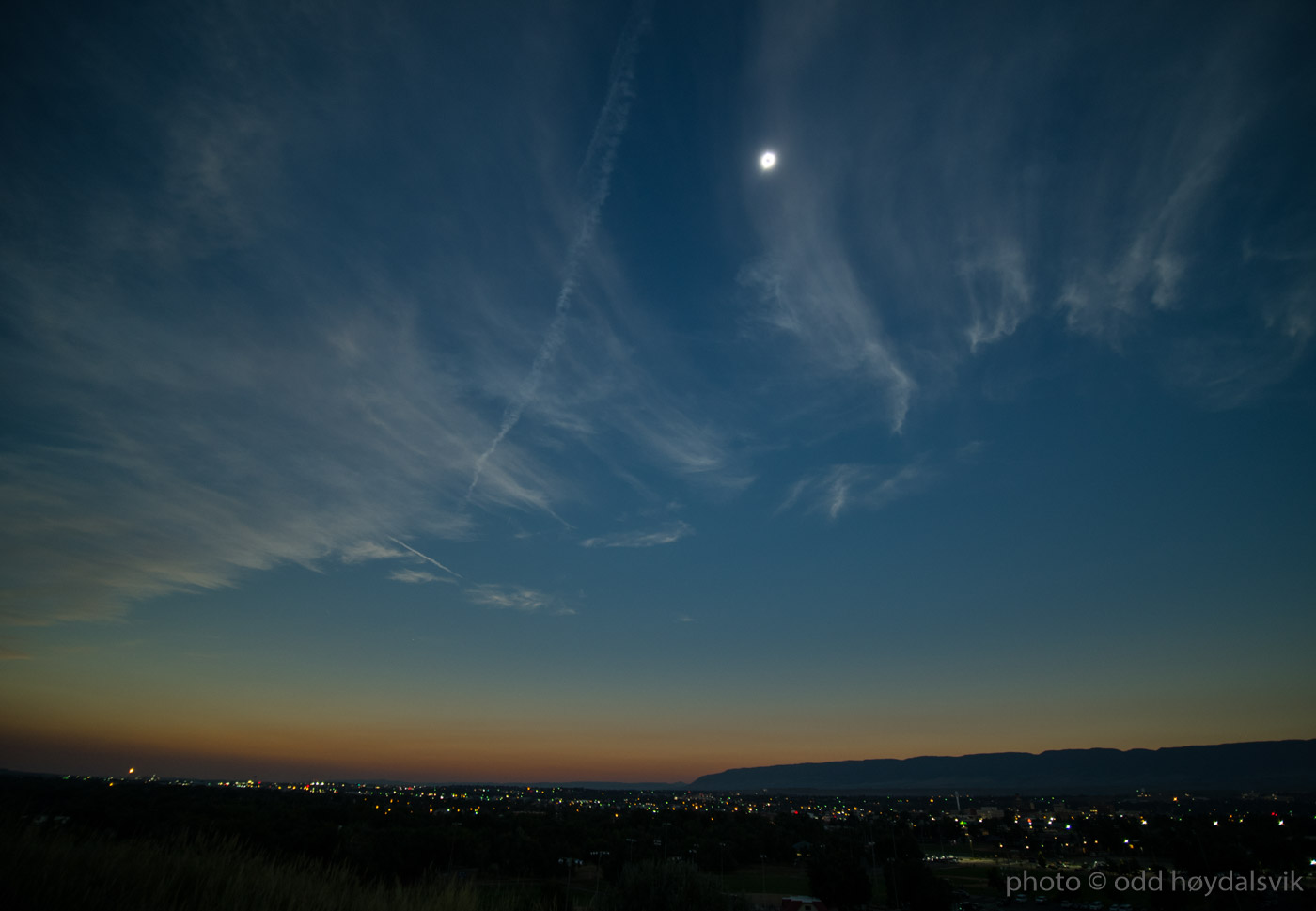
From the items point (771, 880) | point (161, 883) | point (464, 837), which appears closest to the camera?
point (161, 883)

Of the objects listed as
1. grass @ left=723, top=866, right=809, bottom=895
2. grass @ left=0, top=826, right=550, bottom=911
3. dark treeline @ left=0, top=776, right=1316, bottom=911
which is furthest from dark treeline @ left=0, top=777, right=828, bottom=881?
grass @ left=0, top=826, right=550, bottom=911

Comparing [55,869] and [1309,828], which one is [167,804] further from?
[1309,828]

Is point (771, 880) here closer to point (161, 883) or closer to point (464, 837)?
point (464, 837)

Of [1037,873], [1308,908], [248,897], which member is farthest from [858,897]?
[248,897]

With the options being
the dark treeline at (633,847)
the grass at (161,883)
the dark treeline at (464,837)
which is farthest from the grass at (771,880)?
the grass at (161,883)

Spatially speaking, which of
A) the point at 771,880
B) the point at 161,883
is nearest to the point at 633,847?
the point at 771,880

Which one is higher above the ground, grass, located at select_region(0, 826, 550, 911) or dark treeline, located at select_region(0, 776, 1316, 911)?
grass, located at select_region(0, 826, 550, 911)

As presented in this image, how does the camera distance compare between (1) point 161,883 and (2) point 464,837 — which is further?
(2) point 464,837

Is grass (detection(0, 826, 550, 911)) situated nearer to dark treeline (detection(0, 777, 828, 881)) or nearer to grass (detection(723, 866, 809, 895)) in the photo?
dark treeline (detection(0, 777, 828, 881))

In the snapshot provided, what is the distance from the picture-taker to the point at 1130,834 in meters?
77.2

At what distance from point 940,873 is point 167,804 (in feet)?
213

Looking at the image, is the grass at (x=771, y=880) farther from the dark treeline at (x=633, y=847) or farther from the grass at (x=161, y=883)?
the grass at (x=161, y=883)

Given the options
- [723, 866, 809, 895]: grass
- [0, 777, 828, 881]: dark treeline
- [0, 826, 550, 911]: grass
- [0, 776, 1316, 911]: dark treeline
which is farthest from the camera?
[723, 866, 809, 895]: grass

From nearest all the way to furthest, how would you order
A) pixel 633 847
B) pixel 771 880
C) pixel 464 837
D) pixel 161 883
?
pixel 161 883 < pixel 464 837 < pixel 633 847 < pixel 771 880
